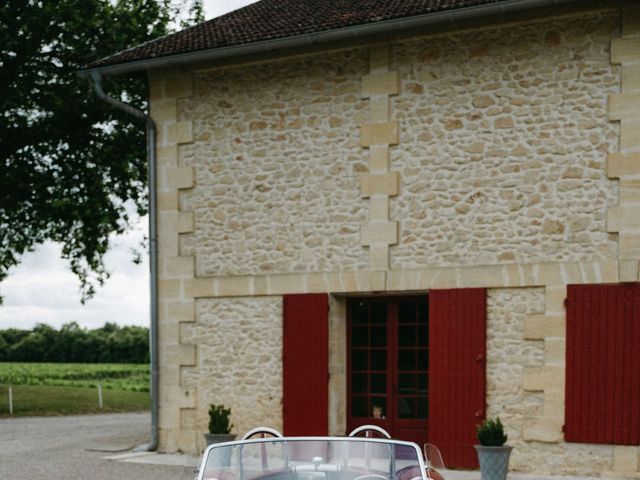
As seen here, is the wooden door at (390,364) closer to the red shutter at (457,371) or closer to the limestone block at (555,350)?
the red shutter at (457,371)

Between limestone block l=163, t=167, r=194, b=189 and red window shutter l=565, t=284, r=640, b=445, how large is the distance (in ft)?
16.5

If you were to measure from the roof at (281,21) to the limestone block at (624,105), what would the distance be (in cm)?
153

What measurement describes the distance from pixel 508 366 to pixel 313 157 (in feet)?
11.2

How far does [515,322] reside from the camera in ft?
35.3

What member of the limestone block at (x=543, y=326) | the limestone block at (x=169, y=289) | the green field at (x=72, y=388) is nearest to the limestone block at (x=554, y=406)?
the limestone block at (x=543, y=326)

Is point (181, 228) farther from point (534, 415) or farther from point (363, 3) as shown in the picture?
point (534, 415)

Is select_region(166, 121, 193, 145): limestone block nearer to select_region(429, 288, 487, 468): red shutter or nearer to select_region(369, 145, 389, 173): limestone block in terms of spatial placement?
select_region(369, 145, 389, 173): limestone block

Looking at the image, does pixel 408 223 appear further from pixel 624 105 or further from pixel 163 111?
pixel 163 111

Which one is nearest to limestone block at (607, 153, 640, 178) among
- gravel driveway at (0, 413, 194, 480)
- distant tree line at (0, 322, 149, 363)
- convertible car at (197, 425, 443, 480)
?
gravel driveway at (0, 413, 194, 480)

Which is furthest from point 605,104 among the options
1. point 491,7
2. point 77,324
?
point 77,324

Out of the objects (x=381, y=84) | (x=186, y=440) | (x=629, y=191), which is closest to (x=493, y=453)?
(x=629, y=191)

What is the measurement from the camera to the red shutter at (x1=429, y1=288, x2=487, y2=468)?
10867 mm

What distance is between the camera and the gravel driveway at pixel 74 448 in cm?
1095

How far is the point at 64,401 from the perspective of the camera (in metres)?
23.2
